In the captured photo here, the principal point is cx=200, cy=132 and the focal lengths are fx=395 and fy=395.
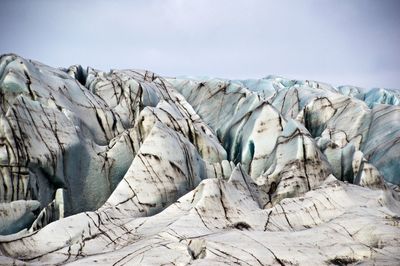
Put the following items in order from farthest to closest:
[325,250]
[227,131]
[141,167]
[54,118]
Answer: [227,131], [54,118], [141,167], [325,250]

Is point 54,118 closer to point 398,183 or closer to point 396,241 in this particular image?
point 396,241

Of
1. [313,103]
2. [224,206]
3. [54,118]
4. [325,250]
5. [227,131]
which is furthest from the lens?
[313,103]

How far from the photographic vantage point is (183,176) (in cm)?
1365

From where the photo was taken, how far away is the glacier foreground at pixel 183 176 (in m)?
8.90

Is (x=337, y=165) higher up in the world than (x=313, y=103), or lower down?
lower down

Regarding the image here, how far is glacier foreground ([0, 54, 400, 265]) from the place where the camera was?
890 centimetres

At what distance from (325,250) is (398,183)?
9.42 meters

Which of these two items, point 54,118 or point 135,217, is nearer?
point 135,217

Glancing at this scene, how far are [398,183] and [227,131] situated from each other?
25.7ft

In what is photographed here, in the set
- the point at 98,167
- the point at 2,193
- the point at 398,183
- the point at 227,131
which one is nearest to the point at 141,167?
the point at 98,167

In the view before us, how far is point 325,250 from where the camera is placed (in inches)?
355

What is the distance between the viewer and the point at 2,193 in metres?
11.5

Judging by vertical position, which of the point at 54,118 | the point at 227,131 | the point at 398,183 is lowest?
the point at 398,183

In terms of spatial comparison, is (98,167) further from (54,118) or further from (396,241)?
(396,241)
